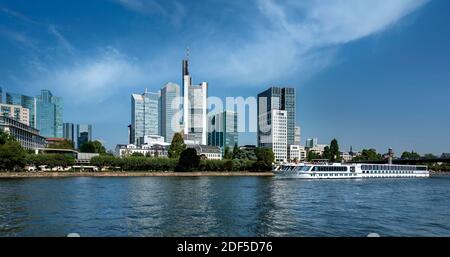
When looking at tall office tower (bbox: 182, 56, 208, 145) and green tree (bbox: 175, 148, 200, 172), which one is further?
tall office tower (bbox: 182, 56, 208, 145)

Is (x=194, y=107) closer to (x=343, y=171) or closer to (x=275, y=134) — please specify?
(x=275, y=134)

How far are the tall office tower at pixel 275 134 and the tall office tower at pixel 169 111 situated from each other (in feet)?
115

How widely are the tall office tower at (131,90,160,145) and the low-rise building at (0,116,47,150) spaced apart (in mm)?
51051

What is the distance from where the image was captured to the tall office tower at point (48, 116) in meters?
110

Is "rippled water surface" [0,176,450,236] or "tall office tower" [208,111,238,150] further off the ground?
"tall office tower" [208,111,238,150]

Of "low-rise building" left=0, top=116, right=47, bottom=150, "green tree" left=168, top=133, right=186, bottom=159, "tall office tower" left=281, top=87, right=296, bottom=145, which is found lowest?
"green tree" left=168, top=133, right=186, bottom=159

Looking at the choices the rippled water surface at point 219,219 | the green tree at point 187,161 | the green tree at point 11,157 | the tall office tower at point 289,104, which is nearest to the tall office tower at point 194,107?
the tall office tower at point 289,104

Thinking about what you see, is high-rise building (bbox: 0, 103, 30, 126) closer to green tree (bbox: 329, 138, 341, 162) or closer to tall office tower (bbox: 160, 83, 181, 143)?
tall office tower (bbox: 160, 83, 181, 143)

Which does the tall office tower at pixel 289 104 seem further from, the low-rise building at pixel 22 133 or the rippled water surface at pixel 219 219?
the rippled water surface at pixel 219 219

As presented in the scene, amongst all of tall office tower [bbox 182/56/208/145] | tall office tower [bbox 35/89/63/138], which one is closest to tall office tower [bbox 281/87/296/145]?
tall office tower [bbox 182/56/208/145]

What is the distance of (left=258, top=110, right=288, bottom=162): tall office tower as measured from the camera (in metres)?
131

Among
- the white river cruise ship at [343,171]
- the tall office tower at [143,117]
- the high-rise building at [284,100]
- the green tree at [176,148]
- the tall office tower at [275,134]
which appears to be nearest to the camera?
the white river cruise ship at [343,171]

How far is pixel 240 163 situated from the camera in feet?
232
